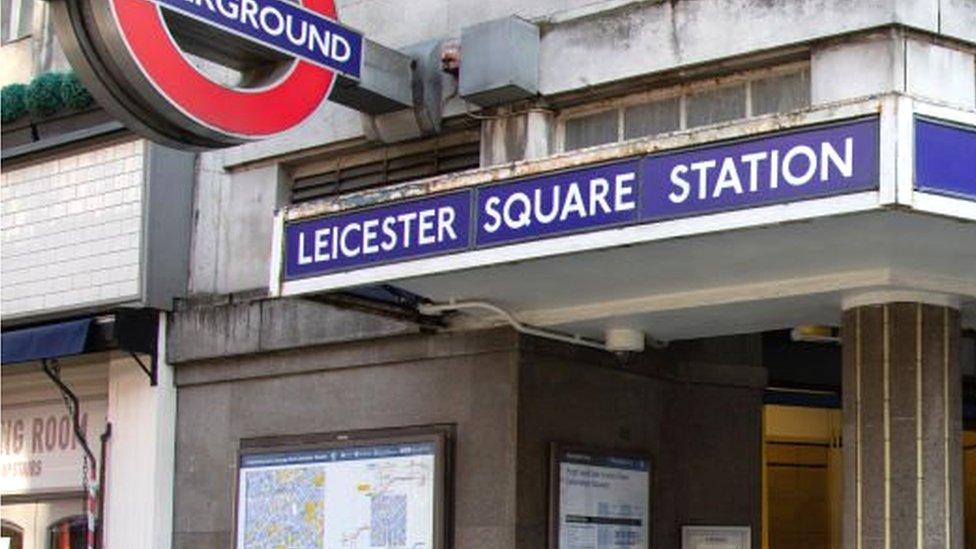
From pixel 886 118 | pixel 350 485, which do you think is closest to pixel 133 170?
pixel 350 485

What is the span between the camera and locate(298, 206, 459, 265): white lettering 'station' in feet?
29.9

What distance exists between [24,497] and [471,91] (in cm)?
661

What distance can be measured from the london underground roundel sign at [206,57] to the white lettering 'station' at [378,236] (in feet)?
3.17

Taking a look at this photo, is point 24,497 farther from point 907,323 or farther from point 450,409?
point 907,323

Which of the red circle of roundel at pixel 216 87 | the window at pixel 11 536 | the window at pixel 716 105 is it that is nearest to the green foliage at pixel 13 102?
the window at pixel 11 536

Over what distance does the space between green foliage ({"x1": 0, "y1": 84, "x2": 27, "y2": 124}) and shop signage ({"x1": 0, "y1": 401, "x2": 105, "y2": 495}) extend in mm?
2612

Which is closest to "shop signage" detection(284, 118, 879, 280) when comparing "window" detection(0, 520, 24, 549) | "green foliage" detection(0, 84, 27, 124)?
"green foliage" detection(0, 84, 27, 124)

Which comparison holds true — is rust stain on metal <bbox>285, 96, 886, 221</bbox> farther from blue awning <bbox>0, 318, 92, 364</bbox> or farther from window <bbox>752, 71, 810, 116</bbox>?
blue awning <bbox>0, 318, 92, 364</bbox>

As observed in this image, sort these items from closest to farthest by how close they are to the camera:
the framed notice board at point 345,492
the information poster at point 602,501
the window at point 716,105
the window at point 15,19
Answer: the window at point 716,105
the information poster at point 602,501
the framed notice board at point 345,492
the window at point 15,19

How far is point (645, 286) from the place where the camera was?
9.71 m

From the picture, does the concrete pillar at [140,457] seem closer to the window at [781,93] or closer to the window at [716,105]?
the window at [716,105]

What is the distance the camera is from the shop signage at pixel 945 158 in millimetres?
7391

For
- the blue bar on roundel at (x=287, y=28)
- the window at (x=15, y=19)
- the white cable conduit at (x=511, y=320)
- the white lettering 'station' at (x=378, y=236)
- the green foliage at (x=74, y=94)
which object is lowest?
the white cable conduit at (x=511, y=320)

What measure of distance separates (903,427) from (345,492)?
13.6 feet
